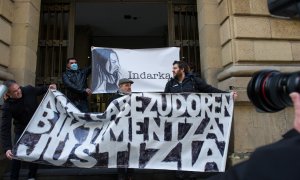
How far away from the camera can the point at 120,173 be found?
5.54 m

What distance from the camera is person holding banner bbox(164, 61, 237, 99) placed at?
19.8 ft

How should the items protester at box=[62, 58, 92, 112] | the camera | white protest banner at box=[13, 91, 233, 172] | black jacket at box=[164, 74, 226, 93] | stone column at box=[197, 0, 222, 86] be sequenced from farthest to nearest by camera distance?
stone column at box=[197, 0, 222, 86] → protester at box=[62, 58, 92, 112] → black jacket at box=[164, 74, 226, 93] → white protest banner at box=[13, 91, 233, 172] → the camera

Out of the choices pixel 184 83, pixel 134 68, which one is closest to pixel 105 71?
pixel 134 68

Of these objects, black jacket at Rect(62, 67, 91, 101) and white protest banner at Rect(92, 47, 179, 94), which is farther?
white protest banner at Rect(92, 47, 179, 94)

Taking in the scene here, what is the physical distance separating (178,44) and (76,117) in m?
3.57

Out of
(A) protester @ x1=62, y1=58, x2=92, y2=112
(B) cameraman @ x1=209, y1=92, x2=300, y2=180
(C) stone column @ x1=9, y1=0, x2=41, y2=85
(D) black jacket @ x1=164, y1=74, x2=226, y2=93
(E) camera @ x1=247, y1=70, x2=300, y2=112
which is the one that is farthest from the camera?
(C) stone column @ x1=9, y1=0, x2=41, y2=85

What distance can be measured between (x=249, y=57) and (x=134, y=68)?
2467 mm

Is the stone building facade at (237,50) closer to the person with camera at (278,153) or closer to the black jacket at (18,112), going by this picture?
the black jacket at (18,112)

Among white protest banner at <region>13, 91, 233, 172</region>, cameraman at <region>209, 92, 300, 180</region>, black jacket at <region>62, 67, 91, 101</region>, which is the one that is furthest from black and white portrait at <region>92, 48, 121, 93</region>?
cameraman at <region>209, 92, 300, 180</region>

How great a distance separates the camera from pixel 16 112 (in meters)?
5.65

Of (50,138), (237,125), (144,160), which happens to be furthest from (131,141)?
(237,125)

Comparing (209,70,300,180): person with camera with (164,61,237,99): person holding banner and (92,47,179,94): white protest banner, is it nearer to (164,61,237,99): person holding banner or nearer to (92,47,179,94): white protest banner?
(164,61,237,99): person holding banner

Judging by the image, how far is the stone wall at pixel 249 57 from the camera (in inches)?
255

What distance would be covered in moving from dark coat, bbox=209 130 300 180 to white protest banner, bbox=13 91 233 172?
14.2 ft
